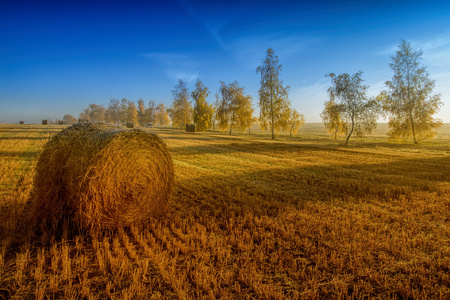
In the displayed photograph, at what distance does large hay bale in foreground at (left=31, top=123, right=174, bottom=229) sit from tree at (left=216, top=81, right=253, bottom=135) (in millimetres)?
41066

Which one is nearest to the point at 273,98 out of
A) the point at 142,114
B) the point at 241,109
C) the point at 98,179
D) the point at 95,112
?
the point at 241,109

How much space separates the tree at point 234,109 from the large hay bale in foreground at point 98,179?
135 feet

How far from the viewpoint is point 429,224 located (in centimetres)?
557

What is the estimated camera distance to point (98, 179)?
4793mm

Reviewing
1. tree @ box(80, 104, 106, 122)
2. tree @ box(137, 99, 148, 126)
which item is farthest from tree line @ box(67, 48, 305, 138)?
tree @ box(80, 104, 106, 122)

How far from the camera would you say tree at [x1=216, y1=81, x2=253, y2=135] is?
152ft

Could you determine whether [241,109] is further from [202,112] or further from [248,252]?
[248,252]

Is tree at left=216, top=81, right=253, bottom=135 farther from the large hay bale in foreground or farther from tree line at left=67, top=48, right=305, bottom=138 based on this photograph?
the large hay bale in foreground

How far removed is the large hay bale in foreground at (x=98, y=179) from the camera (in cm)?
477

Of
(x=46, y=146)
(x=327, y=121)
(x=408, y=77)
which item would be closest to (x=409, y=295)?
(x=46, y=146)

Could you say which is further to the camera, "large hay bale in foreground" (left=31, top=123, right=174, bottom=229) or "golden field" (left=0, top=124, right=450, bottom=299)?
"large hay bale in foreground" (left=31, top=123, right=174, bottom=229)

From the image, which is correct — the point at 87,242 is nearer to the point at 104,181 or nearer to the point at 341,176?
the point at 104,181

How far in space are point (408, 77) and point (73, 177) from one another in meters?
40.1

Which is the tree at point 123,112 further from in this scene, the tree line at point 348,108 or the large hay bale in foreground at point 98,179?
the large hay bale in foreground at point 98,179
